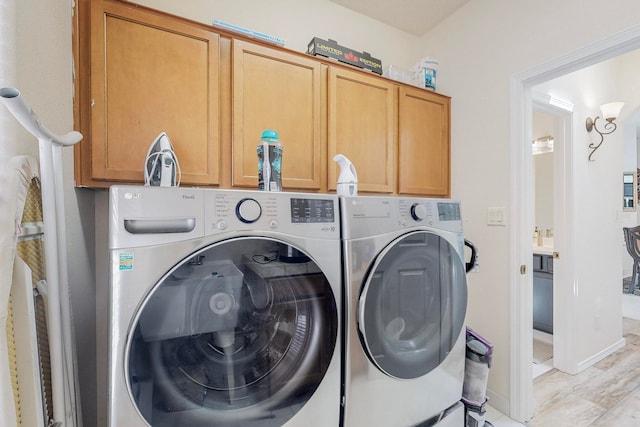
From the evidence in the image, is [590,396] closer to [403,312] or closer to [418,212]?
[403,312]

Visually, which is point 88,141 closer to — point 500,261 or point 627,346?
point 500,261

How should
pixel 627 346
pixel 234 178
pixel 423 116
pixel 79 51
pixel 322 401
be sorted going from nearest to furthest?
pixel 322 401, pixel 79 51, pixel 234 178, pixel 423 116, pixel 627 346

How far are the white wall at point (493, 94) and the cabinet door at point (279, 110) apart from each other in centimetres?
112

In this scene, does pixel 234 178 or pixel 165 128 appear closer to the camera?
pixel 165 128

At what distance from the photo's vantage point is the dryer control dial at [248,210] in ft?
2.77

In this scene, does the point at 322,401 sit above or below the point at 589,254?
below

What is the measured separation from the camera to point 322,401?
0.96 m

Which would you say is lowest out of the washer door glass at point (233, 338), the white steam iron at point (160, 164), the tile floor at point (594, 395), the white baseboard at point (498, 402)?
the tile floor at point (594, 395)

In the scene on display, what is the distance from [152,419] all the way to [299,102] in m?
1.44

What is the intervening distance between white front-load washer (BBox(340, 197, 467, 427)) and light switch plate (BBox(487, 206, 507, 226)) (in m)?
0.68

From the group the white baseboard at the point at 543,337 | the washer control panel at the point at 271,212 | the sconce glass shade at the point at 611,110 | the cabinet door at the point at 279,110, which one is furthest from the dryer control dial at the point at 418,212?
the white baseboard at the point at 543,337

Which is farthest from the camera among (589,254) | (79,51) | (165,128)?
(589,254)

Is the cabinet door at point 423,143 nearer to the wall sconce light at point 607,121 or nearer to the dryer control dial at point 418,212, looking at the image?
the dryer control dial at point 418,212

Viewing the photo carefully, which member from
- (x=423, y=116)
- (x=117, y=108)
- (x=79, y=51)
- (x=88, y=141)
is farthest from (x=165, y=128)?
(x=423, y=116)
